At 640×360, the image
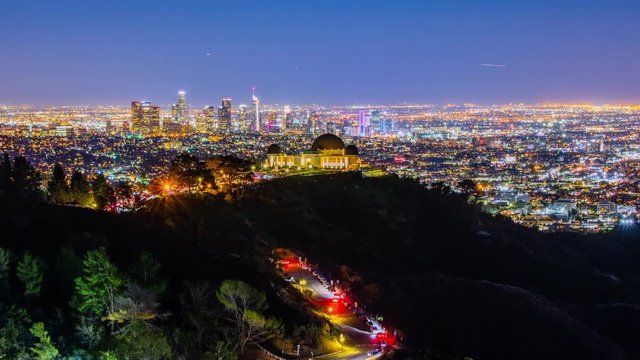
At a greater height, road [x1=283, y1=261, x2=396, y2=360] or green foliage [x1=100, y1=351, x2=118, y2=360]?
green foliage [x1=100, y1=351, x2=118, y2=360]

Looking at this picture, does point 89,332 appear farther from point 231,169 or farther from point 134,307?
point 231,169

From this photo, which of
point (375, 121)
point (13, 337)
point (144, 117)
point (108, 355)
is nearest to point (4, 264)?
point (13, 337)

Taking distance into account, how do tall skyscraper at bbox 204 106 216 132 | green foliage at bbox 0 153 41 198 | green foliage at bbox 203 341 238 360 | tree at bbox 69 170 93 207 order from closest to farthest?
green foliage at bbox 203 341 238 360
green foliage at bbox 0 153 41 198
tree at bbox 69 170 93 207
tall skyscraper at bbox 204 106 216 132

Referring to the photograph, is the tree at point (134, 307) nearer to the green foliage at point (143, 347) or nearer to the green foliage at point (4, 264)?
the green foliage at point (143, 347)

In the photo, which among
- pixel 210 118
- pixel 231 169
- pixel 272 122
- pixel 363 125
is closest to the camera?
pixel 231 169

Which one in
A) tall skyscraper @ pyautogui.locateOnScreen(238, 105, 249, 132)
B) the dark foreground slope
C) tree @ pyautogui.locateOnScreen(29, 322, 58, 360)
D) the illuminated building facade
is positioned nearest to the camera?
tree @ pyautogui.locateOnScreen(29, 322, 58, 360)

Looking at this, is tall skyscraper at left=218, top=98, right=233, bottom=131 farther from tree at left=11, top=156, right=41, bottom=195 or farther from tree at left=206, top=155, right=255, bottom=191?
tree at left=11, top=156, right=41, bottom=195

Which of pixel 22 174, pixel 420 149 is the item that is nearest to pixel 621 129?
pixel 420 149

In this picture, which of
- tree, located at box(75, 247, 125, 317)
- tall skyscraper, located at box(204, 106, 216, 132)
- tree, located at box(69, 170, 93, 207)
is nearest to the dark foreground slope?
tree, located at box(69, 170, 93, 207)
